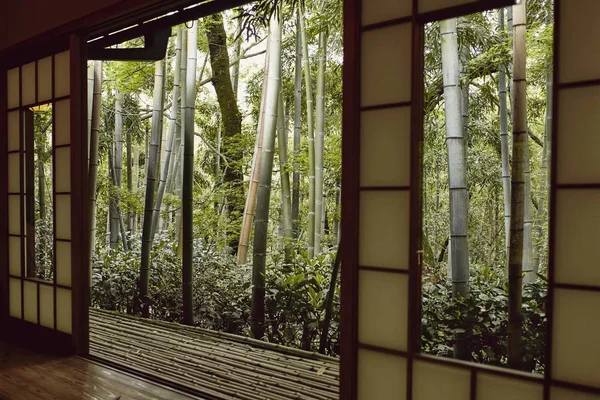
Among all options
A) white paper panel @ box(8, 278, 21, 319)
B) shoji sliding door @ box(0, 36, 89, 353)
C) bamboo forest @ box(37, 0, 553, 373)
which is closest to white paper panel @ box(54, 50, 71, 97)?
shoji sliding door @ box(0, 36, 89, 353)

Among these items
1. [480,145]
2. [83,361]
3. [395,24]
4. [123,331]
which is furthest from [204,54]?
[395,24]

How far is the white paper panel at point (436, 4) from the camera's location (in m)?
1.58

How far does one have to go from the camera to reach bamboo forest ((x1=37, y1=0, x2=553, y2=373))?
254cm

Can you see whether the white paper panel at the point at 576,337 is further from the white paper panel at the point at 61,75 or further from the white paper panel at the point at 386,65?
the white paper panel at the point at 61,75

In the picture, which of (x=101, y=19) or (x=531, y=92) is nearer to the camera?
(x=101, y=19)

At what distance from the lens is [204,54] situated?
316 inches

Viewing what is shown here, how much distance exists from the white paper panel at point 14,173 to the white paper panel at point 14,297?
0.65 metres

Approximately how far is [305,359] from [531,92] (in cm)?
484

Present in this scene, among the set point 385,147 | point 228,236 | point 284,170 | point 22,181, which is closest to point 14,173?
point 22,181

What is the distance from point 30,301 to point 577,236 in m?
3.34

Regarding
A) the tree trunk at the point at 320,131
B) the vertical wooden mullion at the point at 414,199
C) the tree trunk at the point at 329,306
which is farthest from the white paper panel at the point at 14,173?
the vertical wooden mullion at the point at 414,199

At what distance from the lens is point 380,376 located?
1.75 metres

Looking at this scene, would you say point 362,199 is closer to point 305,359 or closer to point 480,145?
point 305,359

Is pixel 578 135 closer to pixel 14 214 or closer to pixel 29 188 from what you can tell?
pixel 29 188
